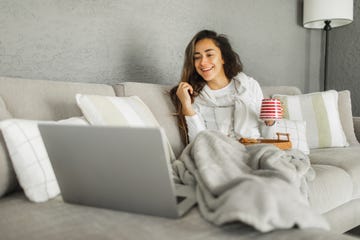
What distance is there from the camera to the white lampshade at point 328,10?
8.82 feet

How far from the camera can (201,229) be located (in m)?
0.71

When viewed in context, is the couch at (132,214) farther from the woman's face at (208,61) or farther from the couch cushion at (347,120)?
the woman's face at (208,61)

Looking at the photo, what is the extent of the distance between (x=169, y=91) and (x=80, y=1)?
633 mm

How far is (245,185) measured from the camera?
28.2 inches

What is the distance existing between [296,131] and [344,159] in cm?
30

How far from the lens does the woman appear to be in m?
1.75

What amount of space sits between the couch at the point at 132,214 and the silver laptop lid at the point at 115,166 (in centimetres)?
4

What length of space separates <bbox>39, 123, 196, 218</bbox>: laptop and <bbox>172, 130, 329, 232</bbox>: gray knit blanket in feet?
0.26

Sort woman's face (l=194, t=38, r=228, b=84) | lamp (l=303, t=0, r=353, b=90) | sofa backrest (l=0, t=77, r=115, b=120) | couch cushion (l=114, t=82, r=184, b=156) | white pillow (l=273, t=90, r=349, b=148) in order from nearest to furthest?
sofa backrest (l=0, t=77, r=115, b=120) → couch cushion (l=114, t=82, r=184, b=156) → woman's face (l=194, t=38, r=228, b=84) → white pillow (l=273, t=90, r=349, b=148) → lamp (l=303, t=0, r=353, b=90)

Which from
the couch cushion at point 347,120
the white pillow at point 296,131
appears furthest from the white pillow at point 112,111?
the couch cushion at point 347,120

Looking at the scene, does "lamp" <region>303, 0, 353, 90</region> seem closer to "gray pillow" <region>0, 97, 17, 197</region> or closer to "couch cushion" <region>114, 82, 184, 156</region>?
"couch cushion" <region>114, 82, 184, 156</region>

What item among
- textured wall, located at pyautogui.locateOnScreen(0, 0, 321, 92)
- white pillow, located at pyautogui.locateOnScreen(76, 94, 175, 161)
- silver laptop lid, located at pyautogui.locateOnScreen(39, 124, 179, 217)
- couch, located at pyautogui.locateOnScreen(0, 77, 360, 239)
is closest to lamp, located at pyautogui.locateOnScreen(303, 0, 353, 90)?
textured wall, located at pyautogui.locateOnScreen(0, 0, 321, 92)

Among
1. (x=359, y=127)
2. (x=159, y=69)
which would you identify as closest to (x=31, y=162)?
(x=159, y=69)

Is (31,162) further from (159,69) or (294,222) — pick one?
(159,69)
